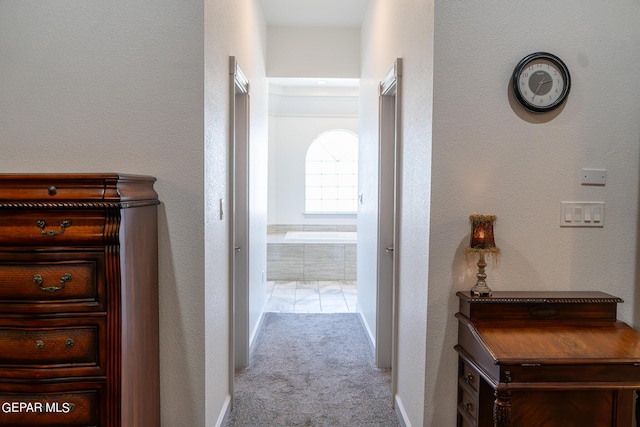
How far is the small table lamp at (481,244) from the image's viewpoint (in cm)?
212

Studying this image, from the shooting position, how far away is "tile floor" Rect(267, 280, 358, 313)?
5512mm

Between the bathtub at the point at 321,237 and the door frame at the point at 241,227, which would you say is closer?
the door frame at the point at 241,227

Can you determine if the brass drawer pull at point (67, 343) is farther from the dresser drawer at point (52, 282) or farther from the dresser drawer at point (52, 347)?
the dresser drawer at point (52, 282)

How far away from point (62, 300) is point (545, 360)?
5.90ft

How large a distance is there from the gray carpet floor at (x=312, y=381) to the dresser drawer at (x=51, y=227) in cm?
155

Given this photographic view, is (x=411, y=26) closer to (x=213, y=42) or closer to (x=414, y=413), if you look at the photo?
(x=213, y=42)

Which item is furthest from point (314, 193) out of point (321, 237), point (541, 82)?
point (541, 82)

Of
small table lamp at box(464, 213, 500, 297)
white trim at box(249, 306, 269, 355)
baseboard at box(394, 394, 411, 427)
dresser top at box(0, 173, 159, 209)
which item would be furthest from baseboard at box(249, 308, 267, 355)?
dresser top at box(0, 173, 159, 209)

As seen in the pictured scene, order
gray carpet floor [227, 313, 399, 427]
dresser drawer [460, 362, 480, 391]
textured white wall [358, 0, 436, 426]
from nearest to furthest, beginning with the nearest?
dresser drawer [460, 362, 480, 391] → textured white wall [358, 0, 436, 426] → gray carpet floor [227, 313, 399, 427]

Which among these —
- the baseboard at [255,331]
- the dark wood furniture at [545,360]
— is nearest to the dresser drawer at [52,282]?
the dark wood furniture at [545,360]

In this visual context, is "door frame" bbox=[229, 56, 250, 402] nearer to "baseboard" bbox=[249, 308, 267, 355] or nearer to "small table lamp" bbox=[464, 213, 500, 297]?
"baseboard" bbox=[249, 308, 267, 355]

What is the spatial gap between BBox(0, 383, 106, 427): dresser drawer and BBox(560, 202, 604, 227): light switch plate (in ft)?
6.91

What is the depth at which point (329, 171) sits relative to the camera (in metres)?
8.55

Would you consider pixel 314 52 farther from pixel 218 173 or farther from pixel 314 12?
pixel 218 173
